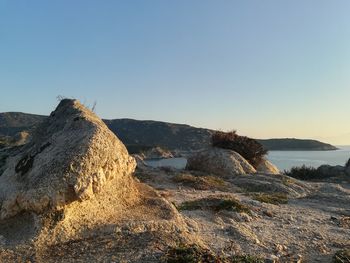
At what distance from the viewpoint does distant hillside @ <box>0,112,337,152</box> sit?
4427 inches

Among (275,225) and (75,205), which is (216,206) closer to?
(275,225)

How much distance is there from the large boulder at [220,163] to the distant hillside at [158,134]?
7819 centimetres

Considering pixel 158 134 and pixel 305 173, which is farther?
pixel 158 134

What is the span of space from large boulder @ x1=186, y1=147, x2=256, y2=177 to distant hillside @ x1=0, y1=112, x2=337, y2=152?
78191 mm

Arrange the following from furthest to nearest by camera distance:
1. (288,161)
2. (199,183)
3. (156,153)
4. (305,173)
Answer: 1. (156,153)
2. (288,161)
3. (305,173)
4. (199,183)

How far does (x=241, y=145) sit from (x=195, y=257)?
1913 centimetres

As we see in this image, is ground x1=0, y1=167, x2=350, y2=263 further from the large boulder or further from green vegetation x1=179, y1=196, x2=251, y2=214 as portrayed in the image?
the large boulder

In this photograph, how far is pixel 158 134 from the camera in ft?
439

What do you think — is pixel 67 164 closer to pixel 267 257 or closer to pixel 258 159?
pixel 267 257

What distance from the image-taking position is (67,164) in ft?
22.8

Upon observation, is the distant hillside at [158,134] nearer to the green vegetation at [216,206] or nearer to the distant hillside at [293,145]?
the distant hillside at [293,145]

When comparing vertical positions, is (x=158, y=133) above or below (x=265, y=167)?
above

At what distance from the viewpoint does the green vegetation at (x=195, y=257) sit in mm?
5824

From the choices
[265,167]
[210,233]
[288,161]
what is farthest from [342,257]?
[288,161]
